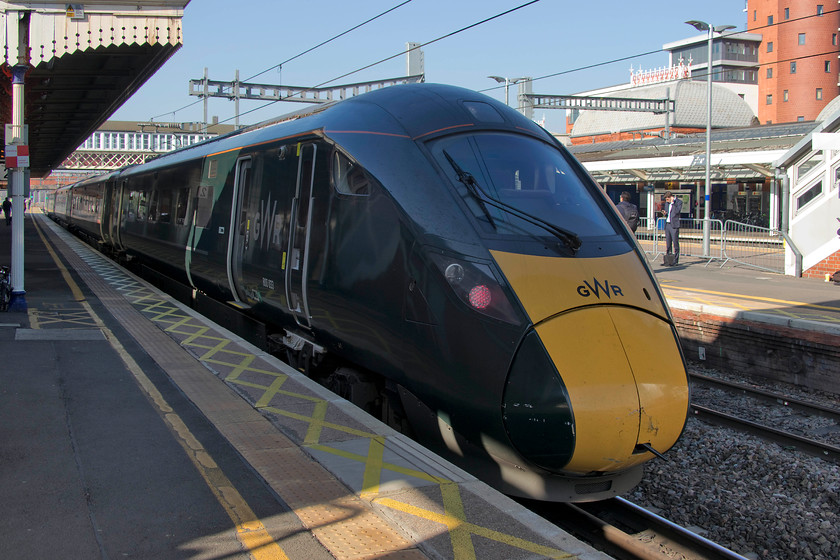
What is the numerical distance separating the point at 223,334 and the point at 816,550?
671 cm

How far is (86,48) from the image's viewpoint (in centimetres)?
1133

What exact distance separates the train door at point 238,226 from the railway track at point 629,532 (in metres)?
4.68

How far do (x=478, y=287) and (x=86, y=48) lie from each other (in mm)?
9314

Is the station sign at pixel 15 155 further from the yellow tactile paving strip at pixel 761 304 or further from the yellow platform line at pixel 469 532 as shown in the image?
the yellow tactile paving strip at pixel 761 304

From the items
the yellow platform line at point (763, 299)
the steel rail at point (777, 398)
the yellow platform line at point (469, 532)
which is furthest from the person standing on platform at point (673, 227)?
the yellow platform line at point (469, 532)

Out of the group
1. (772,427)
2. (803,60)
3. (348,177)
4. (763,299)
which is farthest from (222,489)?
(803,60)

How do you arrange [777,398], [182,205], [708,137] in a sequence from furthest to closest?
1. [708,137]
2. [182,205]
3. [777,398]

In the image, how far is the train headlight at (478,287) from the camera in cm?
467

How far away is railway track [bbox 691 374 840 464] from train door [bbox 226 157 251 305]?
5.56m

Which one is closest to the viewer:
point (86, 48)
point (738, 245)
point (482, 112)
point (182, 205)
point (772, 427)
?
point (482, 112)

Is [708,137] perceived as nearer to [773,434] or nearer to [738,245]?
[738,245]

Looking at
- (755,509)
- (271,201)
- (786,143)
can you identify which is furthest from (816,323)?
(786,143)

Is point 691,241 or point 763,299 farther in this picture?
point 691,241

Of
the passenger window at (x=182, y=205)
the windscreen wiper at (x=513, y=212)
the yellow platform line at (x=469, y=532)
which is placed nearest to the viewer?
the yellow platform line at (x=469, y=532)
